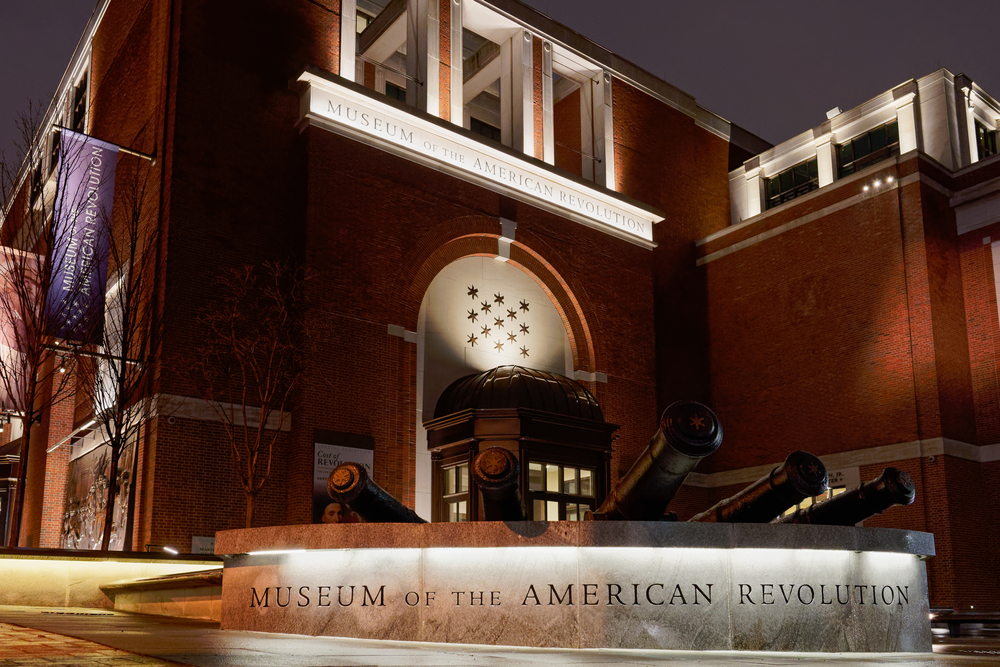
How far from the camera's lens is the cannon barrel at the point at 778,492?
835 centimetres

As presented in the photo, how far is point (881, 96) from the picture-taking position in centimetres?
2648

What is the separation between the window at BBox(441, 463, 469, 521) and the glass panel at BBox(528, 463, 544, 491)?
126 centimetres

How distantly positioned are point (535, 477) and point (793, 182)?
48.1 feet

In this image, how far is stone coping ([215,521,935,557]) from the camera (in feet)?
26.5

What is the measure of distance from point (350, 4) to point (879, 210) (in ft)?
43.3

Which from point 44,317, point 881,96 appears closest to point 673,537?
point 44,317

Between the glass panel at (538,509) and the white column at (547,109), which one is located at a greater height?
the white column at (547,109)

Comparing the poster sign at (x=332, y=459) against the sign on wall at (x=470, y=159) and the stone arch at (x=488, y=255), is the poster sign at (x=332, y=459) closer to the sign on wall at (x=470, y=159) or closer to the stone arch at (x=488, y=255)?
the stone arch at (x=488, y=255)

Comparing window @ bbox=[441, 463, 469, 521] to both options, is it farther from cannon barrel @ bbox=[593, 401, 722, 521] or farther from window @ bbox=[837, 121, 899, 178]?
window @ bbox=[837, 121, 899, 178]

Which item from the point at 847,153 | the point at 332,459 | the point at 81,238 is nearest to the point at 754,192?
the point at 847,153

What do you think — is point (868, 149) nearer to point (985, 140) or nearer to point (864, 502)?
point (985, 140)

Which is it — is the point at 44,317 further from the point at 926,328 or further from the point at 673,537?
the point at 926,328

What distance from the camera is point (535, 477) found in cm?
1930

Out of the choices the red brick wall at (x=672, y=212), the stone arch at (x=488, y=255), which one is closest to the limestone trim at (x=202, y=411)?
the stone arch at (x=488, y=255)
